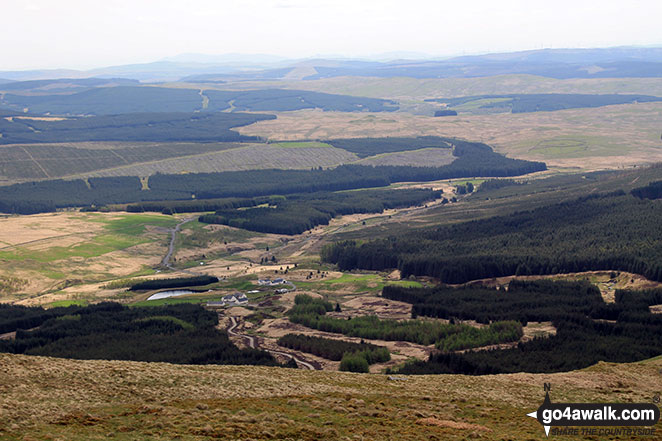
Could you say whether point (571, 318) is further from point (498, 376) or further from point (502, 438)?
point (502, 438)

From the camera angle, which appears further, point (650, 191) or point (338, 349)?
point (650, 191)

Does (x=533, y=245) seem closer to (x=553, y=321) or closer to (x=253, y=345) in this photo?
(x=553, y=321)

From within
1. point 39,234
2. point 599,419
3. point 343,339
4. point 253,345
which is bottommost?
point 39,234

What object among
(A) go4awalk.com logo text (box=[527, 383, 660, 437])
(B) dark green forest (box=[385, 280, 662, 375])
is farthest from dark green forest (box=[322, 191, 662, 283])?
(A) go4awalk.com logo text (box=[527, 383, 660, 437])

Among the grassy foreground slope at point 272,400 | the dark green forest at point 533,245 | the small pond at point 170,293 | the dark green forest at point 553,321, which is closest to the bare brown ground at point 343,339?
the dark green forest at point 553,321

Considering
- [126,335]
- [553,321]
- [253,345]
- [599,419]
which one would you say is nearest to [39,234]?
[126,335]

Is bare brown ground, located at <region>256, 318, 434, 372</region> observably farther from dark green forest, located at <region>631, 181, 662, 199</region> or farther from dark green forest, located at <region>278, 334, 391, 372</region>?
dark green forest, located at <region>631, 181, 662, 199</region>
